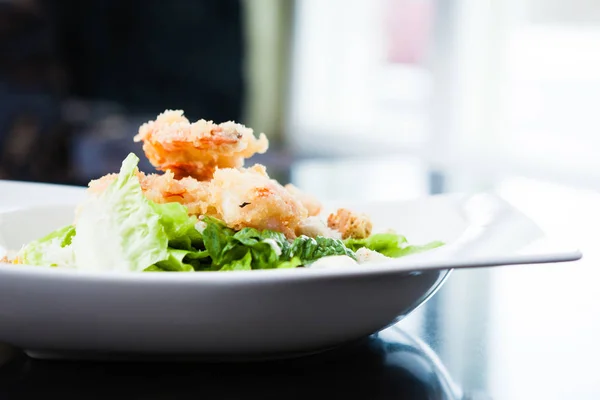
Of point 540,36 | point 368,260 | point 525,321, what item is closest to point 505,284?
point 525,321

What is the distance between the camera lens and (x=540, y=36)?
450 centimetres

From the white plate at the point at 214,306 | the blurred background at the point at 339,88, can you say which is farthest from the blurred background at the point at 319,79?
the white plate at the point at 214,306

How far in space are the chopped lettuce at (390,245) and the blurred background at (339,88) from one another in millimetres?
656

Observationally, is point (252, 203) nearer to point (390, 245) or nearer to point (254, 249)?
point (254, 249)

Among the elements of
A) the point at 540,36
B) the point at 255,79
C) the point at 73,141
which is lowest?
the point at 73,141

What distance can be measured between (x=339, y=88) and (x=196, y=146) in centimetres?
508

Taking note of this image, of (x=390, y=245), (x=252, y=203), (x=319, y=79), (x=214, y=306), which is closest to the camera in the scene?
(x=214, y=306)

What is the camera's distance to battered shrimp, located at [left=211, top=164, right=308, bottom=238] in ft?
3.24

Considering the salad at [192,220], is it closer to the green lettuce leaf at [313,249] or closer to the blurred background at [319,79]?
the green lettuce leaf at [313,249]

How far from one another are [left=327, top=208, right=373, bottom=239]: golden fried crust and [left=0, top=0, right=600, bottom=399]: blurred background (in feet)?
2.31

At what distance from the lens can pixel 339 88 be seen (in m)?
6.11

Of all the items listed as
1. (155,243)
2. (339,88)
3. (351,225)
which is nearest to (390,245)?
(351,225)

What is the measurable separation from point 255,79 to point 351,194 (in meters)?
4.39

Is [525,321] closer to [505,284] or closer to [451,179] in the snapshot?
[505,284]
